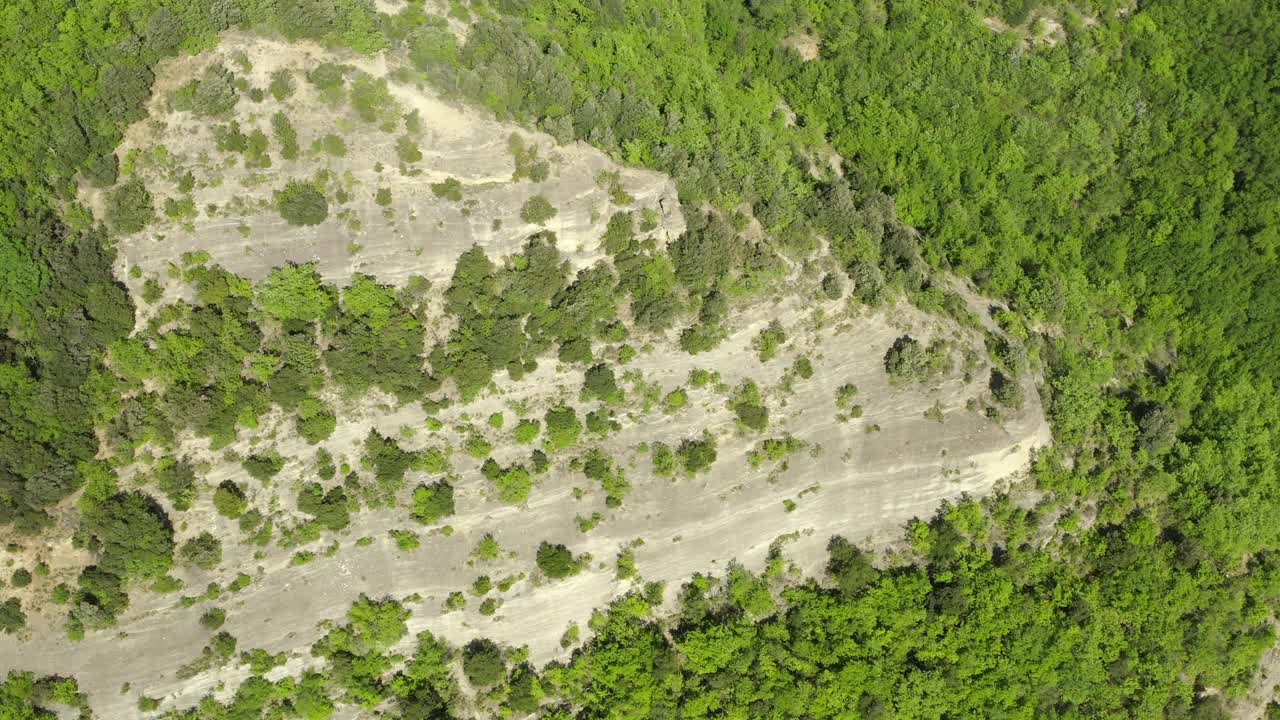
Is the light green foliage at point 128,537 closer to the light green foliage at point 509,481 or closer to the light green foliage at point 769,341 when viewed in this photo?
the light green foliage at point 509,481

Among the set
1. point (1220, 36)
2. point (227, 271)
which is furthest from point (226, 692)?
point (1220, 36)

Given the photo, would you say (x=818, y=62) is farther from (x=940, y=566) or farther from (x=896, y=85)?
(x=940, y=566)

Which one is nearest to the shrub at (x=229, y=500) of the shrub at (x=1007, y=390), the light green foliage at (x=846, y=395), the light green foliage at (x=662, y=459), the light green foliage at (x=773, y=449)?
the light green foliage at (x=662, y=459)

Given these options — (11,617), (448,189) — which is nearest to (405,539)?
(448,189)

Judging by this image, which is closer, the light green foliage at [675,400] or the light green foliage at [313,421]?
the light green foliage at [313,421]

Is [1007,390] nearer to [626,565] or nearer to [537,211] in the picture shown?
[626,565]
